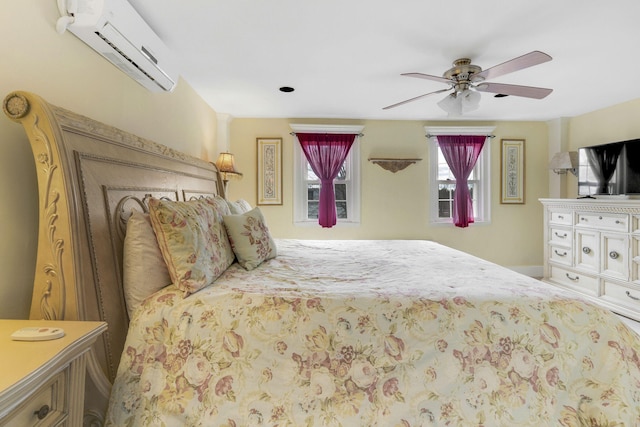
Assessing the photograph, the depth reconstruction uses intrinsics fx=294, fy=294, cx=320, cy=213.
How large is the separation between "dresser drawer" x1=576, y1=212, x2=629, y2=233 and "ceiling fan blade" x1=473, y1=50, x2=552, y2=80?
218 cm

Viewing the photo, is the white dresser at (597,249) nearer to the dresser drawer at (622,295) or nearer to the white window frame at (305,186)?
the dresser drawer at (622,295)

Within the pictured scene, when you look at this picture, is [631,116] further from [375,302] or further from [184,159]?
[184,159]

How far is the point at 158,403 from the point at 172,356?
176 millimetres

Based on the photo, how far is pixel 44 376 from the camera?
722mm

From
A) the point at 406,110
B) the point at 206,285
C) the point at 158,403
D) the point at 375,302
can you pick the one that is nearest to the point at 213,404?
the point at 158,403

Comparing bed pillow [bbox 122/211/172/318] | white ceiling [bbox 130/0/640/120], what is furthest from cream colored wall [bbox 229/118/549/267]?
bed pillow [bbox 122/211/172/318]

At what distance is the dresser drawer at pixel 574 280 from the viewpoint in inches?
128

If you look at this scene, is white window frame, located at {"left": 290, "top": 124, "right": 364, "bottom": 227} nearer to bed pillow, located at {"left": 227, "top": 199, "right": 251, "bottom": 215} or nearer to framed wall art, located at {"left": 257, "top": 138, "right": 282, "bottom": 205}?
framed wall art, located at {"left": 257, "top": 138, "right": 282, "bottom": 205}

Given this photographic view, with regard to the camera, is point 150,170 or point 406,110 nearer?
point 150,170

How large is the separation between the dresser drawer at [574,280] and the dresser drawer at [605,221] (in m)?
0.58

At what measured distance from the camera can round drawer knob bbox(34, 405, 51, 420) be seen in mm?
758

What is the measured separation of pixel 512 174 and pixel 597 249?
148 cm

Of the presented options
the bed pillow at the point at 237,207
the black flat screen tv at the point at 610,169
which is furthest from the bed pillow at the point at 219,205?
the black flat screen tv at the point at 610,169

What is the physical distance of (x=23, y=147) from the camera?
119cm
